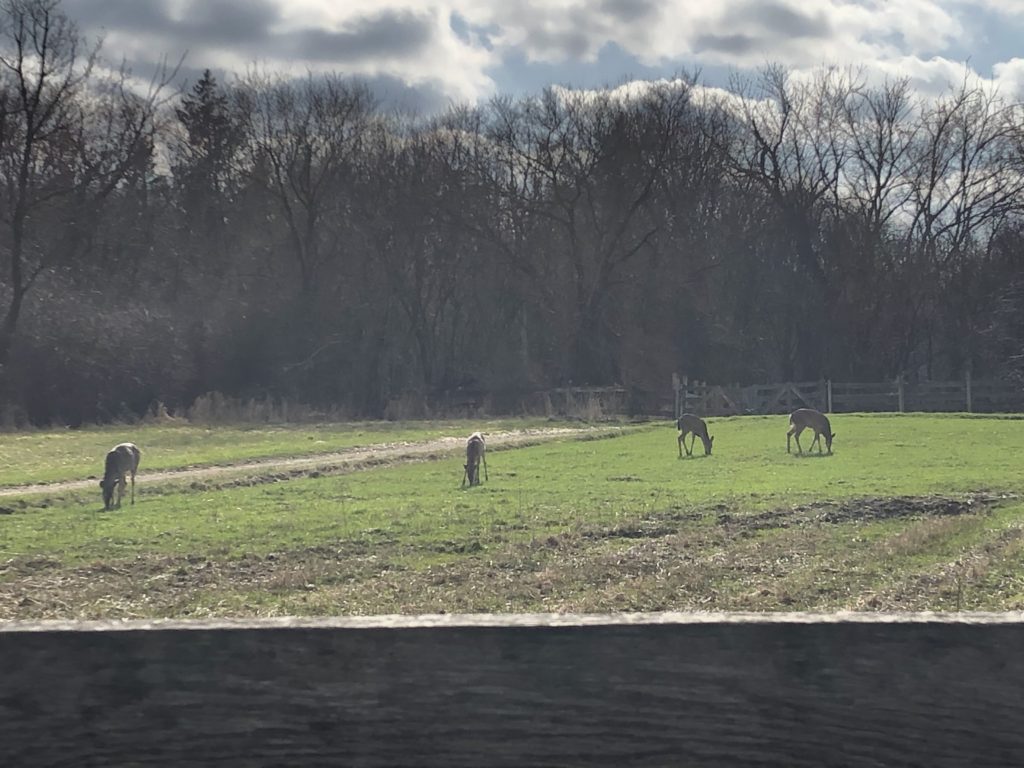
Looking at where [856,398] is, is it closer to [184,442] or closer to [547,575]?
[184,442]

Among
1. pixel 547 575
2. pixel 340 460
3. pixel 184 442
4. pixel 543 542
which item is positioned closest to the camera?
pixel 547 575

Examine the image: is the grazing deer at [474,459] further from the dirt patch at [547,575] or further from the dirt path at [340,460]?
the dirt patch at [547,575]

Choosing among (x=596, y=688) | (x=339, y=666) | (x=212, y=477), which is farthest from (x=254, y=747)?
(x=212, y=477)

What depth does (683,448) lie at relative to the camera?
101 ft

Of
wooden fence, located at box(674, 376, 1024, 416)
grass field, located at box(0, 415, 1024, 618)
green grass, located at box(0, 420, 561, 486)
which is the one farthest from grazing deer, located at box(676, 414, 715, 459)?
wooden fence, located at box(674, 376, 1024, 416)

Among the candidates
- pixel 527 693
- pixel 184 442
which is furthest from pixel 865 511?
pixel 184 442

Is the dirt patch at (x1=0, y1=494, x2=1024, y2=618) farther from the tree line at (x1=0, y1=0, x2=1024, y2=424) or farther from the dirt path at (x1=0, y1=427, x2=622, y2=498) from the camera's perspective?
the tree line at (x1=0, y1=0, x2=1024, y2=424)

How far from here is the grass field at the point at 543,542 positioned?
36.1 ft

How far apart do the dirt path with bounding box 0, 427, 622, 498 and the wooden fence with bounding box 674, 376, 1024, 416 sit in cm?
1142

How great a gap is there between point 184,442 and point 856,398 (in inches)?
1138

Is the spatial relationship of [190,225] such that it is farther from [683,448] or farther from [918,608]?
[918,608]

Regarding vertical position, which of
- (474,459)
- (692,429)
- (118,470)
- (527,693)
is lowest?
(474,459)

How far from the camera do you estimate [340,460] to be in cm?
2897

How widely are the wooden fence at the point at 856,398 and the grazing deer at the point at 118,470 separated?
107 ft
